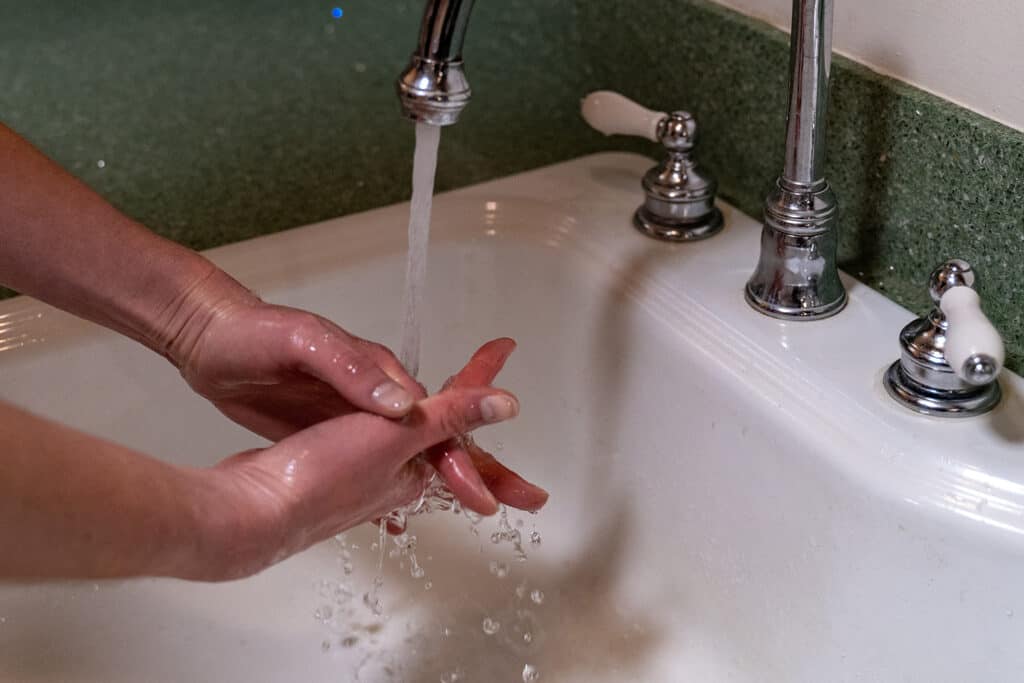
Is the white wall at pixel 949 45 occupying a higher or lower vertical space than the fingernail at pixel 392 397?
Result: higher

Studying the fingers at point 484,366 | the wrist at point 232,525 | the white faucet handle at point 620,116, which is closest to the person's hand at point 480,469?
the fingers at point 484,366

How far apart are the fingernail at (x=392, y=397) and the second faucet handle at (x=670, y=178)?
31cm

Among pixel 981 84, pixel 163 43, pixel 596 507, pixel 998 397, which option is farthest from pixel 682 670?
pixel 163 43

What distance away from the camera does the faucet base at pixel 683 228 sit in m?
0.79

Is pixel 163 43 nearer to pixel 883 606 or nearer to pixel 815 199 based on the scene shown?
pixel 815 199

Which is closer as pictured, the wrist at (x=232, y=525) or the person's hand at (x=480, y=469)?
the wrist at (x=232, y=525)

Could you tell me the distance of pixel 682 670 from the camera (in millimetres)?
745

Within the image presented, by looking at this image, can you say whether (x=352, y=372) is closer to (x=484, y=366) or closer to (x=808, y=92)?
(x=484, y=366)

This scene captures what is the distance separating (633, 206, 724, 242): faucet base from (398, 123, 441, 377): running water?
20cm

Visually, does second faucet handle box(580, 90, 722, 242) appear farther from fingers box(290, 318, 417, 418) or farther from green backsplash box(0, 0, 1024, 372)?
fingers box(290, 318, 417, 418)

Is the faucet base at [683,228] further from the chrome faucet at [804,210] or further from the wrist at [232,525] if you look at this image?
the wrist at [232,525]

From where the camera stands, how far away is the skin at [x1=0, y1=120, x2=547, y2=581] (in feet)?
1.42

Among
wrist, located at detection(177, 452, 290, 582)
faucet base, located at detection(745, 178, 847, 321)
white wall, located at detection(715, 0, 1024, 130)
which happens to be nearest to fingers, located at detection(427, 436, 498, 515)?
wrist, located at detection(177, 452, 290, 582)

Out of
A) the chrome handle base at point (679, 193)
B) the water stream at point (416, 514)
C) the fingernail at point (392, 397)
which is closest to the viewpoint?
the fingernail at point (392, 397)
